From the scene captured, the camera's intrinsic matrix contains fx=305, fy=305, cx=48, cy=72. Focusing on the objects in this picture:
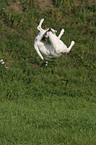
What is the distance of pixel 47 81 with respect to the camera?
26.1 ft

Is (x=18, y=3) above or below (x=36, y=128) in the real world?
above

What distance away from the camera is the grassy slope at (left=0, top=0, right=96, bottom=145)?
4.95 meters

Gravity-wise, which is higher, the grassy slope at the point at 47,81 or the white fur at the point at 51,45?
the white fur at the point at 51,45

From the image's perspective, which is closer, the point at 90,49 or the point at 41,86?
the point at 41,86

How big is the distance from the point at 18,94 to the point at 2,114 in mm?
1452

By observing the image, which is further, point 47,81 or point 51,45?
point 47,81

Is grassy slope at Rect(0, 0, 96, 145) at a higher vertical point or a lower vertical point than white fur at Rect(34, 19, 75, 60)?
lower

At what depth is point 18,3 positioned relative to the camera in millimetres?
10656

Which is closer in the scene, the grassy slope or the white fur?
the grassy slope

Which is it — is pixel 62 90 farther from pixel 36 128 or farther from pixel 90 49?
pixel 36 128

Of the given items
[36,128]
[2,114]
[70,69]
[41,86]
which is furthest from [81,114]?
[70,69]

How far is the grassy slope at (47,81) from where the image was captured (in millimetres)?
4953

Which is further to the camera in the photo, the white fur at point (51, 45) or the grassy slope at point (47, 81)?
the white fur at point (51, 45)

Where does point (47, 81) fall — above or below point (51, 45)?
below
